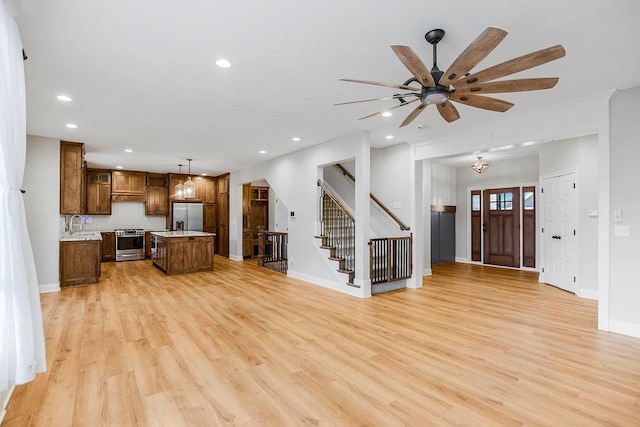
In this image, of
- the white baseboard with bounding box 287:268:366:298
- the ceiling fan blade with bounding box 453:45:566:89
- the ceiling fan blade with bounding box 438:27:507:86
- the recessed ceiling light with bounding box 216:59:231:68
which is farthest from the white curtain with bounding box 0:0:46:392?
the white baseboard with bounding box 287:268:366:298

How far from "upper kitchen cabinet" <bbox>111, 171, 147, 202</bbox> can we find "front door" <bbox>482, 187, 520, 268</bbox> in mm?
10103

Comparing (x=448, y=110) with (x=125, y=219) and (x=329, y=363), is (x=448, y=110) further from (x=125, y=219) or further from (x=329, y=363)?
(x=125, y=219)

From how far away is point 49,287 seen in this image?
212 inches

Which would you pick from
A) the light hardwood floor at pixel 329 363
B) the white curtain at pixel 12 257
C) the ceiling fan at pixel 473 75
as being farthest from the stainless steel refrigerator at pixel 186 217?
the ceiling fan at pixel 473 75

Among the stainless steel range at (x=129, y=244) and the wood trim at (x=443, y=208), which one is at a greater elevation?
the wood trim at (x=443, y=208)

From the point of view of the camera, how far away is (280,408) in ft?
6.97

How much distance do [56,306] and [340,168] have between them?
5.81m

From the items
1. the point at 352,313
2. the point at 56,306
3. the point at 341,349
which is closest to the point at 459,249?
the point at 352,313

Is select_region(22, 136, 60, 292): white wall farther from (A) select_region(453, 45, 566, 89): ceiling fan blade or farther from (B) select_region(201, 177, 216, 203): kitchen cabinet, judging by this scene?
(A) select_region(453, 45, 566, 89): ceiling fan blade

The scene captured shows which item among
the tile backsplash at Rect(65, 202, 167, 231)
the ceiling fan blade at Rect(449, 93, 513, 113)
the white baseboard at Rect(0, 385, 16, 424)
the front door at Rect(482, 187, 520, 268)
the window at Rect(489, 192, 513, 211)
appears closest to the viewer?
the white baseboard at Rect(0, 385, 16, 424)

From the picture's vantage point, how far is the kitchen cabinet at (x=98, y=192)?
8789 mm

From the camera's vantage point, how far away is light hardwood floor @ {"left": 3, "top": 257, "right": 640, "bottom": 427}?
6.80 feet

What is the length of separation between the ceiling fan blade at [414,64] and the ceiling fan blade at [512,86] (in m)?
0.31

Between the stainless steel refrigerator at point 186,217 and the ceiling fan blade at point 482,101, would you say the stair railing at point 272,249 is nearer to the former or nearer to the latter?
the stainless steel refrigerator at point 186,217
